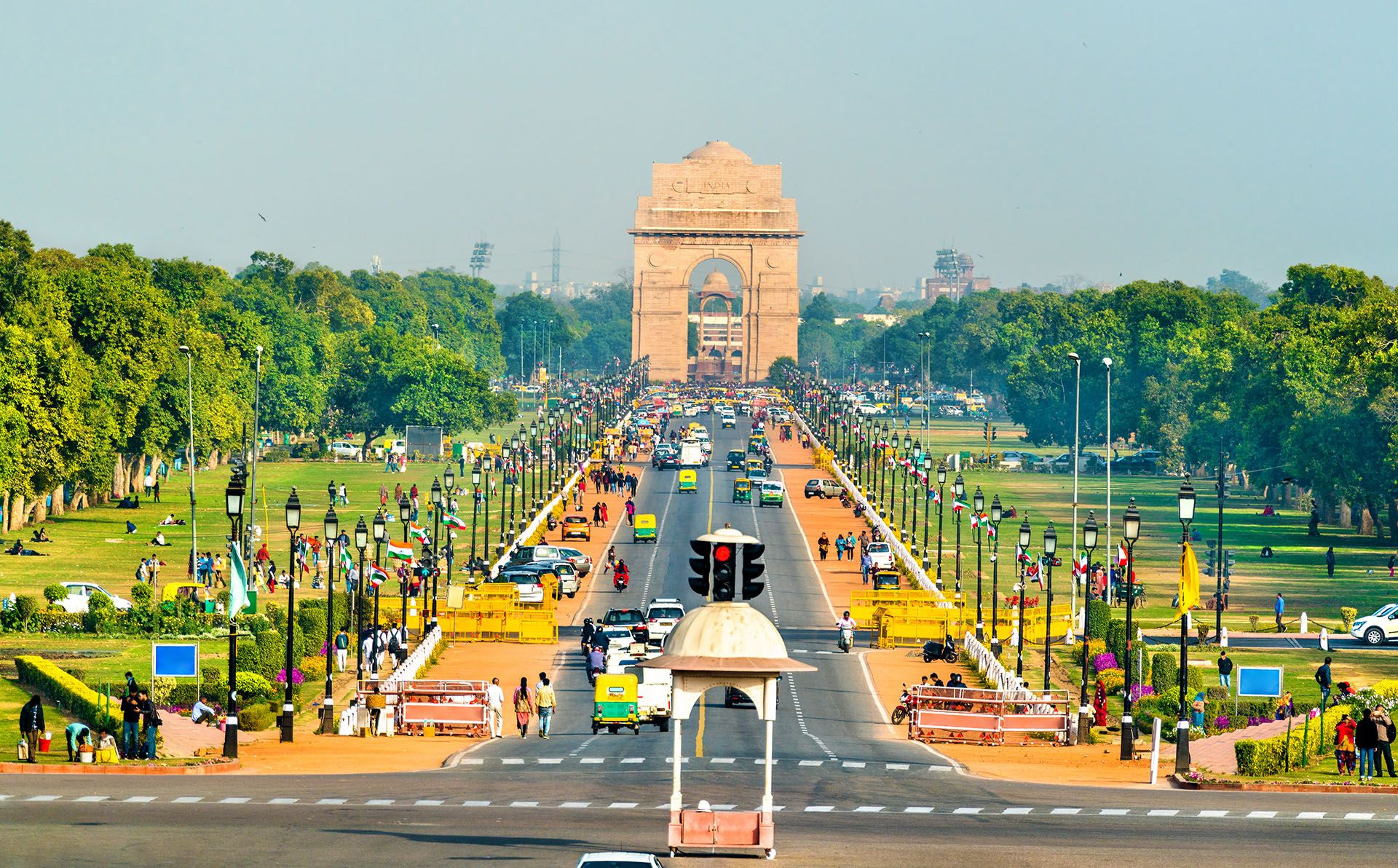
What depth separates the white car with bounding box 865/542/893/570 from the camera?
72750mm

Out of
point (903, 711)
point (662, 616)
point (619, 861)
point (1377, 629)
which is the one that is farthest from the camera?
point (1377, 629)

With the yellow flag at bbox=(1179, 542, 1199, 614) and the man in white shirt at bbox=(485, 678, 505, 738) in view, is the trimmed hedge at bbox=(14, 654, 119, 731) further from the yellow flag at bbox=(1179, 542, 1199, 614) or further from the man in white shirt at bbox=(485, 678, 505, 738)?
the yellow flag at bbox=(1179, 542, 1199, 614)

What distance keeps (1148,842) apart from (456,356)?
378ft

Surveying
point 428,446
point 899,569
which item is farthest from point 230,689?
point 428,446

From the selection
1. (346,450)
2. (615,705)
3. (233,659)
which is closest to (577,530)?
(615,705)

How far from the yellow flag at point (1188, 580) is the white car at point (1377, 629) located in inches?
802

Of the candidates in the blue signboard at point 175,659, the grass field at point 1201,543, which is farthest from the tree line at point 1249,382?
the blue signboard at point 175,659

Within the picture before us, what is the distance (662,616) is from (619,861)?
1323 inches

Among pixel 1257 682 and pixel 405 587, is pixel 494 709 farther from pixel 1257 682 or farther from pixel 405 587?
pixel 405 587

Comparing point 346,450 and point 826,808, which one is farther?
point 346,450

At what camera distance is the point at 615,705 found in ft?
133

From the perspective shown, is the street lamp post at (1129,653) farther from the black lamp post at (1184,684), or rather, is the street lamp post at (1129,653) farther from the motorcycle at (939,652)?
the motorcycle at (939,652)

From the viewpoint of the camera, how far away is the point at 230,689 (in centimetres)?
3459

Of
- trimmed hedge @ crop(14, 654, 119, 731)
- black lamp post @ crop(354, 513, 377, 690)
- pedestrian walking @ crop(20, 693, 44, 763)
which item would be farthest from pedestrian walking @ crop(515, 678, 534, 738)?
pedestrian walking @ crop(20, 693, 44, 763)
